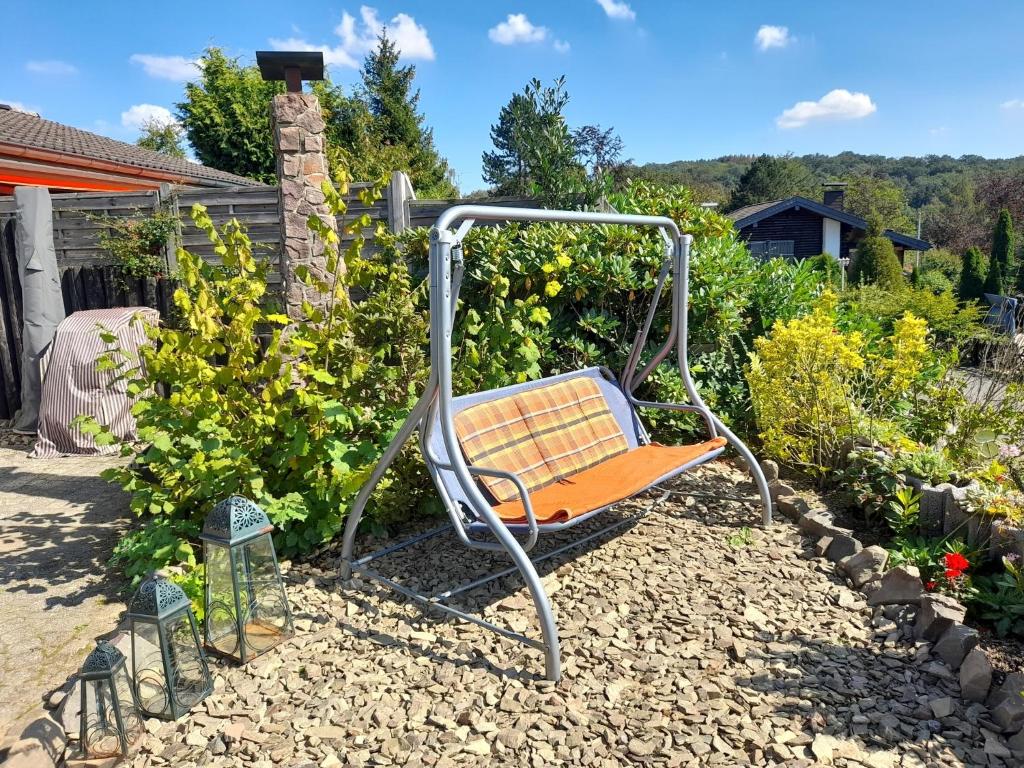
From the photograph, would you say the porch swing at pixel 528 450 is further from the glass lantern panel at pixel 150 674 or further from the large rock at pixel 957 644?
the large rock at pixel 957 644

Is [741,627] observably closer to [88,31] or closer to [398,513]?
[398,513]

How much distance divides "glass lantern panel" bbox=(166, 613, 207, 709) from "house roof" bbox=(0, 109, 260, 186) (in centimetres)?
842

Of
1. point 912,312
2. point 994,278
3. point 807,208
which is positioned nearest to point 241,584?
point 912,312

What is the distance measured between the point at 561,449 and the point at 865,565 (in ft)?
4.89

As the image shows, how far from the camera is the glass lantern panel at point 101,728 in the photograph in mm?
2049

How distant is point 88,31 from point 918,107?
23803 millimetres

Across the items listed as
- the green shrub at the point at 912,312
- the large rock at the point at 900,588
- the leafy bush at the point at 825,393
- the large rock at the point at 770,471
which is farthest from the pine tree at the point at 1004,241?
the large rock at the point at 900,588

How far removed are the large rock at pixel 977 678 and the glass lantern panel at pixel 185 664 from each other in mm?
2530

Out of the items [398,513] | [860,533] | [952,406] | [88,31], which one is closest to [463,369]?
[398,513]

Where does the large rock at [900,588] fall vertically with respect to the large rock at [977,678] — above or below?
above

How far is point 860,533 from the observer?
3.50 meters

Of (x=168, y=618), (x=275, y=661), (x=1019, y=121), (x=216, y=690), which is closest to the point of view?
(x=168, y=618)

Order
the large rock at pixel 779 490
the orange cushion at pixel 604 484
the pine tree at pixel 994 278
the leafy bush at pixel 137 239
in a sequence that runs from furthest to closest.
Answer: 1. the pine tree at pixel 994 278
2. the leafy bush at pixel 137 239
3. the large rock at pixel 779 490
4. the orange cushion at pixel 604 484

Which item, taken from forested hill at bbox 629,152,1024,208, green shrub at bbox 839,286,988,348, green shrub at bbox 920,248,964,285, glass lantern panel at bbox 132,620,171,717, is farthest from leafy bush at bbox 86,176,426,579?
forested hill at bbox 629,152,1024,208
